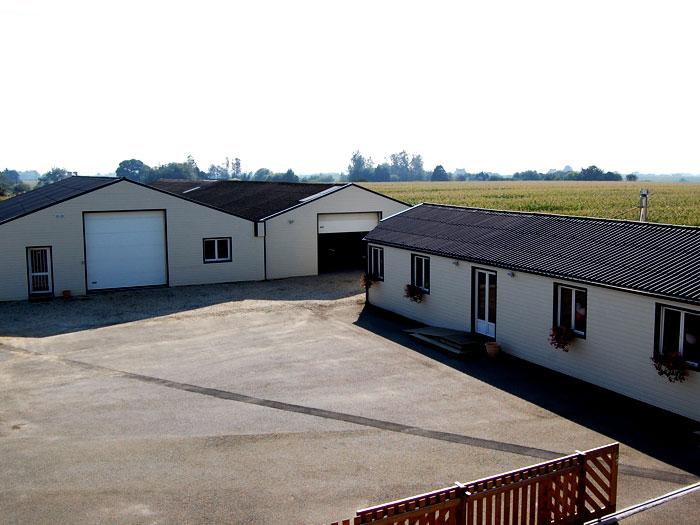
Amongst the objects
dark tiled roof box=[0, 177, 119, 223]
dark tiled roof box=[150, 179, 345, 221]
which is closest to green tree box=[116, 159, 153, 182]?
dark tiled roof box=[150, 179, 345, 221]

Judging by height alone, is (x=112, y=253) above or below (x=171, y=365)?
above

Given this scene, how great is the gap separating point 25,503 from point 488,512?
241 inches

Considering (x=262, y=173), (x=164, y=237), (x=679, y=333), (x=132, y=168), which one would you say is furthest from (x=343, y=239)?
(x=262, y=173)

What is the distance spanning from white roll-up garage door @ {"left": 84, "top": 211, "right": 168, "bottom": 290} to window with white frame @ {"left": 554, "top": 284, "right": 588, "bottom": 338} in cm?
1673

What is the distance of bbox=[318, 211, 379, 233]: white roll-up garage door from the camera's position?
29969 millimetres

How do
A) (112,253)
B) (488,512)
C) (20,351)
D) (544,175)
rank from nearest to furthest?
(488,512), (20,351), (112,253), (544,175)

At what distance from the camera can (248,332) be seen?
19.9 metres

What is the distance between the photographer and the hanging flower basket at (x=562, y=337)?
14.8m

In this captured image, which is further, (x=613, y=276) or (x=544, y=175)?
(x=544, y=175)

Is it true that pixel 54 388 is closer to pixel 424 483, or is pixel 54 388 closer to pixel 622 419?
pixel 424 483

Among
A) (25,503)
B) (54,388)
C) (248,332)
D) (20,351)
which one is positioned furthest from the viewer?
(248,332)

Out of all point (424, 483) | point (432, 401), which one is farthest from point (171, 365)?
point (424, 483)

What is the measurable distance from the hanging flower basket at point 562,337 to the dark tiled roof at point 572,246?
3.83 ft

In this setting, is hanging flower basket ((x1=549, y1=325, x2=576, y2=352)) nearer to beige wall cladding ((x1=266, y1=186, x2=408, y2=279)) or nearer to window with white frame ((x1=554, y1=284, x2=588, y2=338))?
window with white frame ((x1=554, y1=284, x2=588, y2=338))
